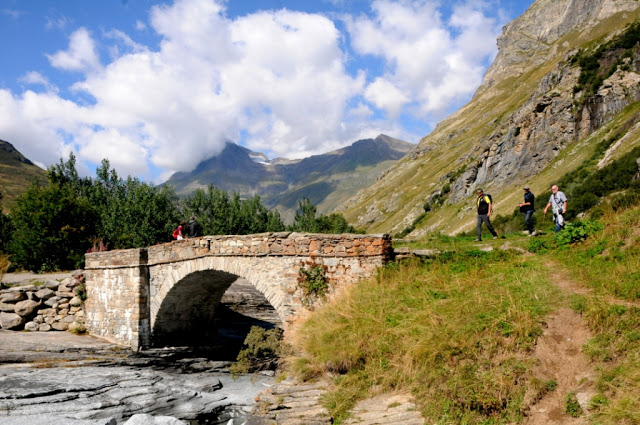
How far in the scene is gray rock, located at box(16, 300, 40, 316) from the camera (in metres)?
17.6

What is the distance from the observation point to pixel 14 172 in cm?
14025

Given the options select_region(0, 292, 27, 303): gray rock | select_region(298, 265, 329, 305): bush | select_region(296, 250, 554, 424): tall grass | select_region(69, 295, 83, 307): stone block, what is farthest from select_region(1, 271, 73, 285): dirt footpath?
select_region(296, 250, 554, 424): tall grass

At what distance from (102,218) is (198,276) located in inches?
1041

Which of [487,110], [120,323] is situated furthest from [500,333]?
[487,110]

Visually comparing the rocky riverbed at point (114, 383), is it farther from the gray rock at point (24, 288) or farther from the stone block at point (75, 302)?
the gray rock at point (24, 288)

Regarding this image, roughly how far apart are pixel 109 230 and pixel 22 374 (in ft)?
82.5

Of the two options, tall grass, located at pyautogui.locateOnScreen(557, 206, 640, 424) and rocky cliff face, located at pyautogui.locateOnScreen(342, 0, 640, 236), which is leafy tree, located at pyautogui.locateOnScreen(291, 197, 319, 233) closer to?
rocky cliff face, located at pyautogui.locateOnScreen(342, 0, 640, 236)

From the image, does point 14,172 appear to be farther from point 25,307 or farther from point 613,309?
point 613,309

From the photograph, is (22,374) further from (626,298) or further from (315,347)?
(626,298)

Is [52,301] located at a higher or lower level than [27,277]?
lower

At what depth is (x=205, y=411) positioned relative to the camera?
1245cm

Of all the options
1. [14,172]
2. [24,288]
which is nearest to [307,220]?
[24,288]

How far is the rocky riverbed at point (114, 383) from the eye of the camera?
11406 mm

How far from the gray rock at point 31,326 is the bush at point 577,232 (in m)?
20.3
